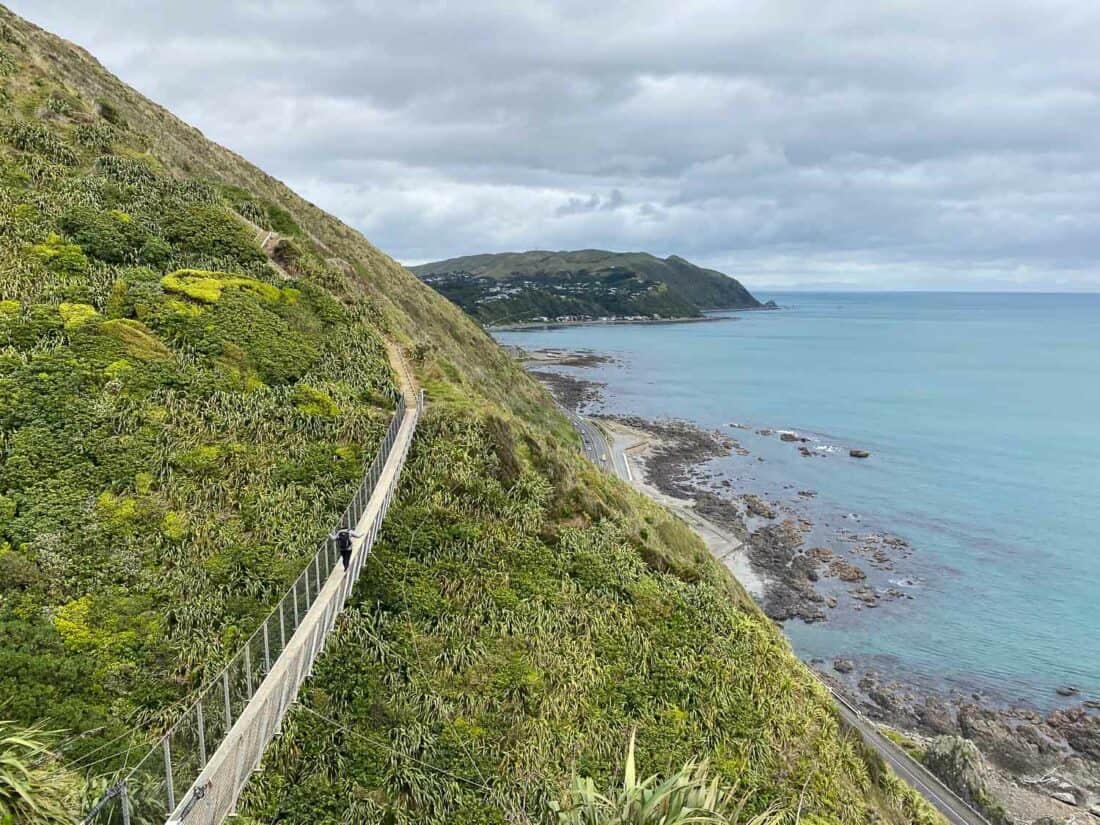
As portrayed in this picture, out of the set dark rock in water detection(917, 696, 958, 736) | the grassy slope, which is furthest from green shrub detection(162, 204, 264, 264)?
dark rock in water detection(917, 696, 958, 736)

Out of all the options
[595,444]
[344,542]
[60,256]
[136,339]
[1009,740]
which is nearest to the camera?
[344,542]

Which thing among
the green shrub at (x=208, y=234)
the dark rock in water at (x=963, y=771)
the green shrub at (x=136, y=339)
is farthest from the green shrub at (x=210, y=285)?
the dark rock in water at (x=963, y=771)

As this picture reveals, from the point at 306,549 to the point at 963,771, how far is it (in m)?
24.8

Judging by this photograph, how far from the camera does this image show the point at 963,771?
24.0 metres

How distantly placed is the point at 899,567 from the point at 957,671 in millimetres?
11282

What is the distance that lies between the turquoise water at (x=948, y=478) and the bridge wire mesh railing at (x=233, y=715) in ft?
95.6

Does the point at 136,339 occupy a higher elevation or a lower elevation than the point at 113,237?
lower

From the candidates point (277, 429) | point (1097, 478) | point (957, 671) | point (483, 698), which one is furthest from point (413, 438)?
point (1097, 478)

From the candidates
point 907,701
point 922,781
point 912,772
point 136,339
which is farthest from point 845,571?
point 136,339

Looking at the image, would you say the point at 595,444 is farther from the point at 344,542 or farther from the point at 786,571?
the point at 344,542

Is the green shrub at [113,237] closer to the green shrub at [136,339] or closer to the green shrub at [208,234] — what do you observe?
the green shrub at [208,234]

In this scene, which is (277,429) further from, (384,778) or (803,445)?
(803,445)

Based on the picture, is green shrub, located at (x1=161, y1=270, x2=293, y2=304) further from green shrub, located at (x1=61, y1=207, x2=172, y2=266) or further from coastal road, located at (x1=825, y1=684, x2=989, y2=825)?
coastal road, located at (x1=825, y1=684, x2=989, y2=825)

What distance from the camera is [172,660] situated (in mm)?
12008
